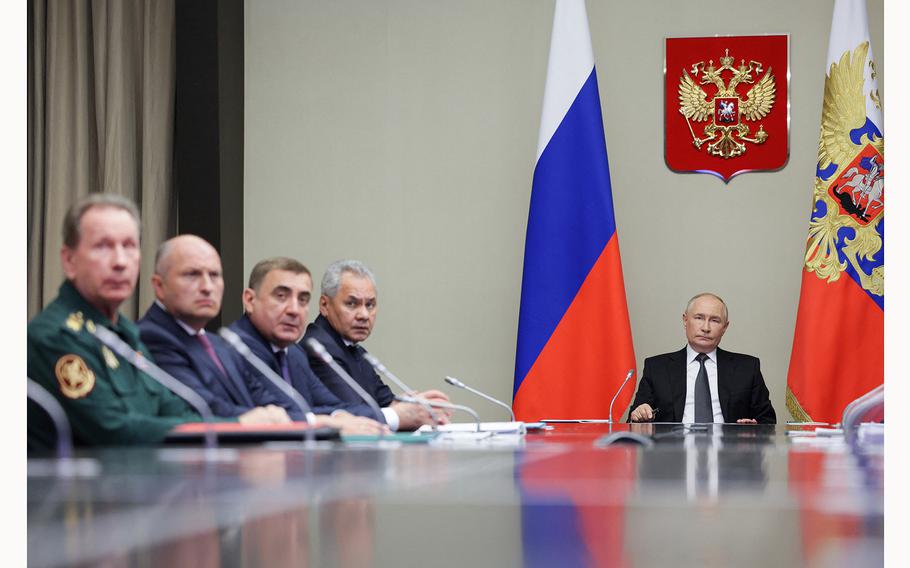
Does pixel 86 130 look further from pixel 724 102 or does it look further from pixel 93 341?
pixel 93 341

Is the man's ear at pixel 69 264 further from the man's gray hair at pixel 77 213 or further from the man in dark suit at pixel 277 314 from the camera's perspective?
the man in dark suit at pixel 277 314

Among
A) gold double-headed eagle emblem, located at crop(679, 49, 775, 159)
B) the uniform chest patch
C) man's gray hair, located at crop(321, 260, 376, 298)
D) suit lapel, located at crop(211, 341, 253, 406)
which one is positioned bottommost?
suit lapel, located at crop(211, 341, 253, 406)

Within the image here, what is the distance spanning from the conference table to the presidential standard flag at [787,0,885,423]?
3.76 metres

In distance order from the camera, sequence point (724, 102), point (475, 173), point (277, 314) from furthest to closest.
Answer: point (475, 173)
point (724, 102)
point (277, 314)

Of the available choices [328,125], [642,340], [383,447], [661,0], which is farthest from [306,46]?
[383,447]

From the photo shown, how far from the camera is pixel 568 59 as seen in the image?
609cm

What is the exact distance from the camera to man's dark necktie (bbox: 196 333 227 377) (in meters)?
3.37

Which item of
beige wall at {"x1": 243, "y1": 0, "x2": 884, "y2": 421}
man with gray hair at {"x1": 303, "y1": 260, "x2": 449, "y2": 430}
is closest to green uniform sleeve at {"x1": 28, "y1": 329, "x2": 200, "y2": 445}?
man with gray hair at {"x1": 303, "y1": 260, "x2": 449, "y2": 430}

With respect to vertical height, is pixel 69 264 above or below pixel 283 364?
above

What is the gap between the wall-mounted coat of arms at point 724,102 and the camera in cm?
632

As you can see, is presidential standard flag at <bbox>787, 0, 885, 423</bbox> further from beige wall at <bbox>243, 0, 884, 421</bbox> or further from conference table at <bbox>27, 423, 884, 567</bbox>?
conference table at <bbox>27, 423, 884, 567</bbox>

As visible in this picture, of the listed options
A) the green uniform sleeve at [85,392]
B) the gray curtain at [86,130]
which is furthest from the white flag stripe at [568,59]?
the green uniform sleeve at [85,392]

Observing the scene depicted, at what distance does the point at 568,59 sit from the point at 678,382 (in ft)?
6.39

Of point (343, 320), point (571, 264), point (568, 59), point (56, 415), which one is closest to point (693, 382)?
point (571, 264)
